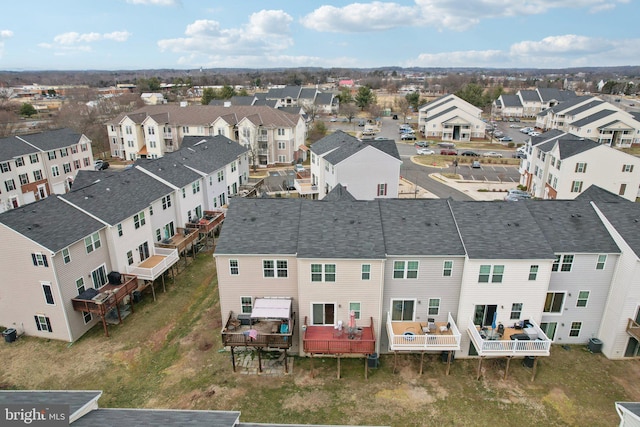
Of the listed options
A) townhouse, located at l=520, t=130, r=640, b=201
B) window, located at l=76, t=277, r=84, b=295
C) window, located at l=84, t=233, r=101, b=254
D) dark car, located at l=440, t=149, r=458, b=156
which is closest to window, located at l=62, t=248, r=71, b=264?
window, located at l=84, t=233, r=101, b=254

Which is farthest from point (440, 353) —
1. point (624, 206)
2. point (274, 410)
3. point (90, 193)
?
point (90, 193)

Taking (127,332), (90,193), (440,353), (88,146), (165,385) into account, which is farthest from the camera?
(88,146)

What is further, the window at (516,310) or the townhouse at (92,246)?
the townhouse at (92,246)

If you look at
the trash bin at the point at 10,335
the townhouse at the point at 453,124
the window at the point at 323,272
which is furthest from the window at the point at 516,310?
the townhouse at the point at 453,124

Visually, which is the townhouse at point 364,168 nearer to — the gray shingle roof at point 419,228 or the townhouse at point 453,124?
the gray shingle roof at point 419,228

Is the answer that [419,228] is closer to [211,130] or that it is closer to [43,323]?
[43,323]

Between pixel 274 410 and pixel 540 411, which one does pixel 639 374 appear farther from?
pixel 274 410

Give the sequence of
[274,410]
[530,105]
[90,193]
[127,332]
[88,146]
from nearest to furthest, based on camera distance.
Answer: [274,410] < [127,332] < [90,193] < [88,146] < [530,105]

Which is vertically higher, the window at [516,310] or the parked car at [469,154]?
the window at [516,310]
